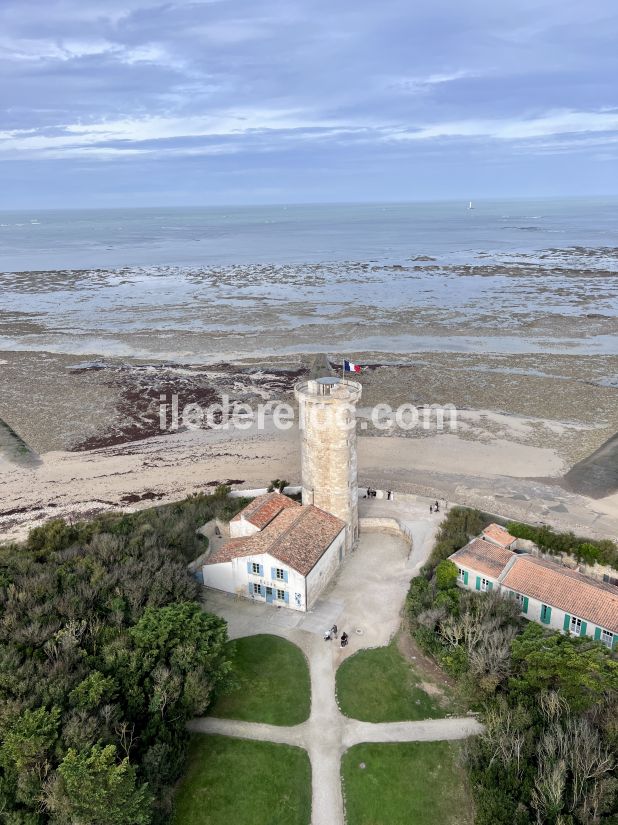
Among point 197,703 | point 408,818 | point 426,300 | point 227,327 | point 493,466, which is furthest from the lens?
point 426,300

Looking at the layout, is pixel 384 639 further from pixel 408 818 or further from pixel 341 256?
pixel 341 256

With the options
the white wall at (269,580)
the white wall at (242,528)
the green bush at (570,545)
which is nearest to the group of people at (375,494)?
the green bush at (570,545)

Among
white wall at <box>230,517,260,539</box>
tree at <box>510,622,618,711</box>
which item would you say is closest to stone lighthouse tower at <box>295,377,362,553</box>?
white wall at <box>230,517,260,539</box>

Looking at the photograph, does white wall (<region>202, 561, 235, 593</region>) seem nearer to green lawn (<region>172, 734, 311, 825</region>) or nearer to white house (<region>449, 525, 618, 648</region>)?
green lawn (<region>172, 734, 311, 825</region>)

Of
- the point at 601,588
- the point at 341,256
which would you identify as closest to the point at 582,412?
the point at 601,588

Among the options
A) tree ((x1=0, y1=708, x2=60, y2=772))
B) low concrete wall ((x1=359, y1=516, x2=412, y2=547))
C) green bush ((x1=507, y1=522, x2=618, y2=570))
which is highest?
tree ((x1=0, y1=708, x2=60, y2=772))

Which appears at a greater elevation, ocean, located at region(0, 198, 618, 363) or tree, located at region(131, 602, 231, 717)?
ocean, located at region(0, 198, 618, 363)

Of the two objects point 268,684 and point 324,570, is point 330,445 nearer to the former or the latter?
point 324,570
